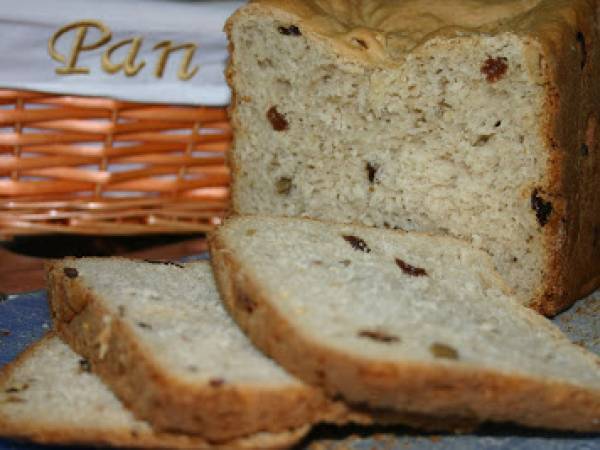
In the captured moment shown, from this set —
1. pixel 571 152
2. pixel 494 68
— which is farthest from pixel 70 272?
pixel 571 152

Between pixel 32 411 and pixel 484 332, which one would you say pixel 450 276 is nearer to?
pixel 484 332

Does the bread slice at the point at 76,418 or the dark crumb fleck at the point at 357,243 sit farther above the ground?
the dark crumb fleck at the point at 357,243

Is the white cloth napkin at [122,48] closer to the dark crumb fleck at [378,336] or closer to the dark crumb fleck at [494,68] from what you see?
the dark crumb fleck at [494,68]

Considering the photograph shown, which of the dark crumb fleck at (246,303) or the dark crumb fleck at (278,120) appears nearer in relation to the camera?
the dark crumb fleck at (246,303)

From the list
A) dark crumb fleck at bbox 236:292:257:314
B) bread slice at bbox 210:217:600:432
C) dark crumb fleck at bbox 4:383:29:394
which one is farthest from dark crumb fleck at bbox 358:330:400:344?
dark crumb fleck at bbox 4:383:29:394

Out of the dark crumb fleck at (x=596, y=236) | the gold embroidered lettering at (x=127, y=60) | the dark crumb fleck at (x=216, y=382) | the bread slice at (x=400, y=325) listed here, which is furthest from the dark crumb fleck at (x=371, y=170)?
the dark crumb fleck at (x=216, y=382)

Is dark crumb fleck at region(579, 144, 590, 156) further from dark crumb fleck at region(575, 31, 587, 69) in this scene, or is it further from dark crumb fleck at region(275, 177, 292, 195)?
dark crumb fleck at region(275, 177, 292, 195)
